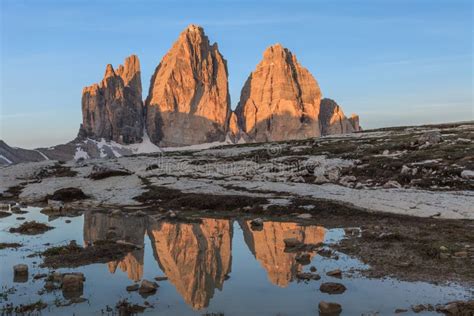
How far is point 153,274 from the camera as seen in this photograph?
16.2m

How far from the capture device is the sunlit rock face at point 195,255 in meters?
14.6

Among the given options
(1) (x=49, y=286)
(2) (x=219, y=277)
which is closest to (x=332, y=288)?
(2) (x=219, y=277)

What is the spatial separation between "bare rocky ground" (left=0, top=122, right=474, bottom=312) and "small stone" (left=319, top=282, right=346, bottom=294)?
94.2 inches

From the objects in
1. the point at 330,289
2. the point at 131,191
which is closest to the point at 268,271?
the point at 330,289

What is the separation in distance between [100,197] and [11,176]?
134ft

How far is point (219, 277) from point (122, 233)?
10.8m

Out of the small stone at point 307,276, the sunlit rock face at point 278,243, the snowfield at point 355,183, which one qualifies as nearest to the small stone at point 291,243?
the sunlit rock face at point 278,243

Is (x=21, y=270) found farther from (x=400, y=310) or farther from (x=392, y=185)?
(x=392, y=185)

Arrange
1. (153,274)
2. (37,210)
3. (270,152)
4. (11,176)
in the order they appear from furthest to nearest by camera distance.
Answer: (270,152)
(11,176)
(37,210)
(153,274)

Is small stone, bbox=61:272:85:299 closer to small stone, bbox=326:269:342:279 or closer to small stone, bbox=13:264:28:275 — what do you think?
small stone, bbox=13:264:28:275

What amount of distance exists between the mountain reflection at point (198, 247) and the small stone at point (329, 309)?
8.53ft

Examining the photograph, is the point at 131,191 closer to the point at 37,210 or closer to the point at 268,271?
the point at 37,210

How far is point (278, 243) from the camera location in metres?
21.3

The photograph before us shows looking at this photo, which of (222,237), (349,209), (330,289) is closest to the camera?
(330,289)
